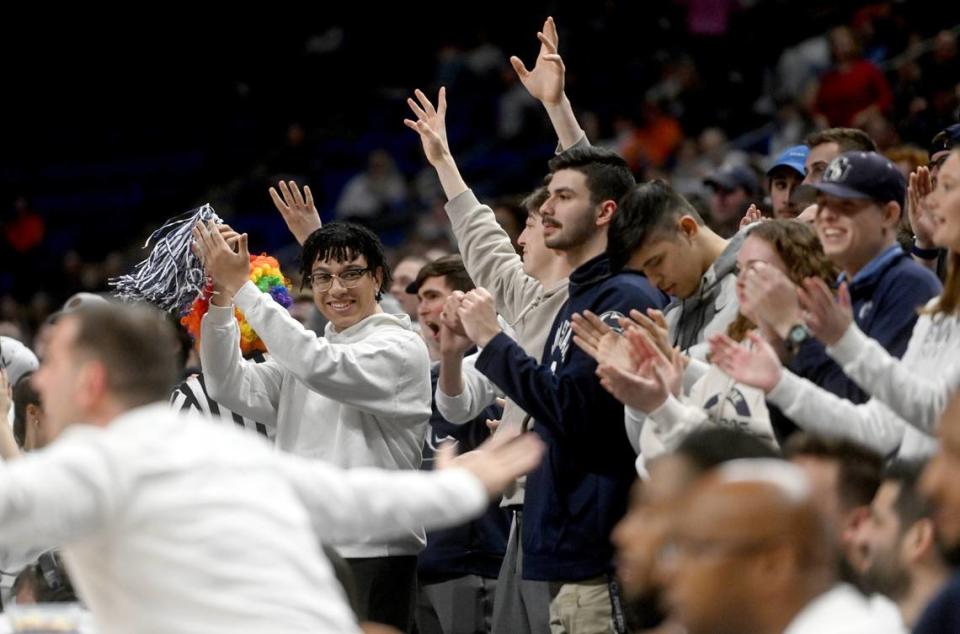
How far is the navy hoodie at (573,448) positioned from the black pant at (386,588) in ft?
1.99

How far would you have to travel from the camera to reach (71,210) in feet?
49.5

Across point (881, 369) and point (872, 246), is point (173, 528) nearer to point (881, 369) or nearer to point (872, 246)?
point (881, 369)

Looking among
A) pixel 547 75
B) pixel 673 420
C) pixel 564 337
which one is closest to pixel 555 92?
pixel 547 75

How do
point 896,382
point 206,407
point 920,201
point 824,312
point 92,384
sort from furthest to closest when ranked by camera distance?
1. point 206,407
2. point 920,201
3. point 824,312
4. point 896,382
5. point 92,384

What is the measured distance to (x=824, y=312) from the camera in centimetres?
418

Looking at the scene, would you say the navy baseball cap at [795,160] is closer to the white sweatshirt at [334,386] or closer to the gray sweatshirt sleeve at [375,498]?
the white sweatshirt at [334,386]

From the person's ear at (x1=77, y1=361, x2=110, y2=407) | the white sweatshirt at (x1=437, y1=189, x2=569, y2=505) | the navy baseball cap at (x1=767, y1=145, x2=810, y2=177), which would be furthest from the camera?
the navy baseball cap at (x1=767, y1=145, x2=810, y2=177)

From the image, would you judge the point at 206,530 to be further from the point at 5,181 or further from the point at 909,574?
the point at 5,181

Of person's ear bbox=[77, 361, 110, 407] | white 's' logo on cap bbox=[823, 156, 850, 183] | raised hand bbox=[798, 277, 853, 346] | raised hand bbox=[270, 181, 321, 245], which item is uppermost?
raised hand bbox=[270, 181, 321, 245]

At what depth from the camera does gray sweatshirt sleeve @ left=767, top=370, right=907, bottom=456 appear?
4270 mm

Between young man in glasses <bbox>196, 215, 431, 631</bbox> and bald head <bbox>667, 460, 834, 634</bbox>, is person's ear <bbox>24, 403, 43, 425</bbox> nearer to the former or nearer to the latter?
young man in glasses <bbox>196, 215, 431, 631</bbox>

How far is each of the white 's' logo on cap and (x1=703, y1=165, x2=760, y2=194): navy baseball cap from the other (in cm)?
254

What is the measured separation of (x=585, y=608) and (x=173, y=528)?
2.13 m

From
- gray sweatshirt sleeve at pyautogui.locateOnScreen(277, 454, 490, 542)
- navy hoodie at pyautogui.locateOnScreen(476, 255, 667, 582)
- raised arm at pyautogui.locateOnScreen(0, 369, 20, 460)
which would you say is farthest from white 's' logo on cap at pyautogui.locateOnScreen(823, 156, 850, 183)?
raised arm at pyautogui.locateOnScreen(0, 369, 20, 460)
